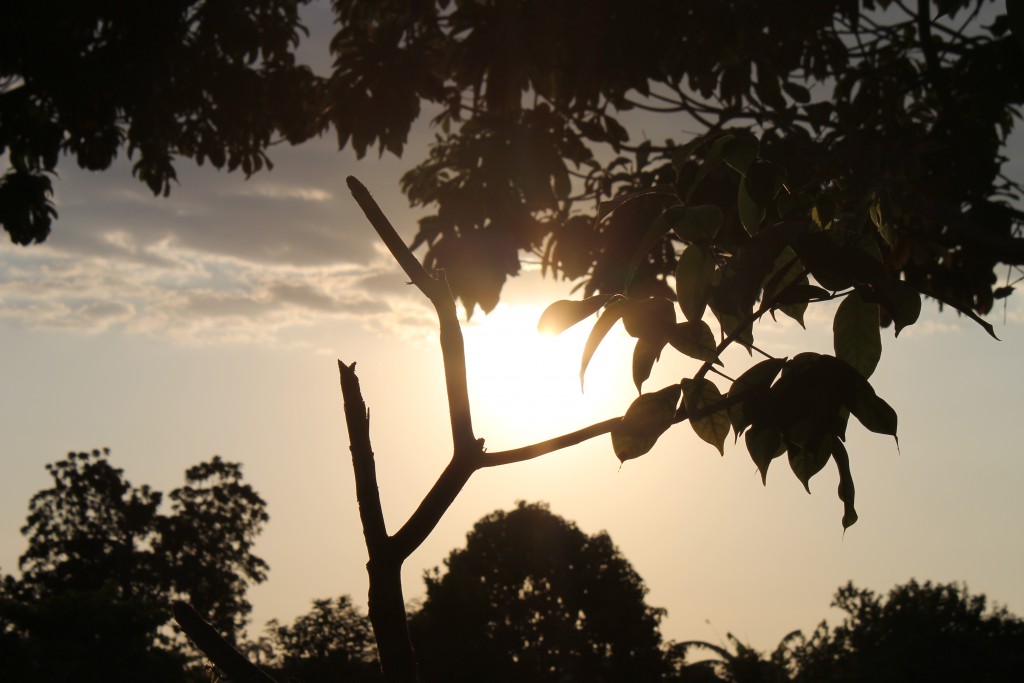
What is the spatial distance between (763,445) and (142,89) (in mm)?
12459

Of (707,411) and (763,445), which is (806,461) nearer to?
(763,445)

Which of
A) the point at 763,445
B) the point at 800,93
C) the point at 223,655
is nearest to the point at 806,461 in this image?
the point at 763,445

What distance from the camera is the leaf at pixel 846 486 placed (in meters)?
1.92

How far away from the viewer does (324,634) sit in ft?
218

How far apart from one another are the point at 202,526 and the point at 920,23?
205 feet

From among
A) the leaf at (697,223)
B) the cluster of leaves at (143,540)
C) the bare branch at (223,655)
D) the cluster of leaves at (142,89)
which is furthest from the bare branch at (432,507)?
the cluster of leaves at (143,540)

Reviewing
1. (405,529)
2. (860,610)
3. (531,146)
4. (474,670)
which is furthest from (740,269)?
(860,610)

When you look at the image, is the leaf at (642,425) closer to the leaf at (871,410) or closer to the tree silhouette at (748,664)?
the leaf at (871,410)

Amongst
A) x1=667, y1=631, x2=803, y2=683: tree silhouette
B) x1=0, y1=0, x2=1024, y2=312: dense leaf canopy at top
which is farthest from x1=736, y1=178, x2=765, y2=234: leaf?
x1=667, y1=631, x2=803, y2=683: tree silhouette

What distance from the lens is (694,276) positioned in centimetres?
192

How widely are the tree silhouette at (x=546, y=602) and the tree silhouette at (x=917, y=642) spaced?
36.8 feet

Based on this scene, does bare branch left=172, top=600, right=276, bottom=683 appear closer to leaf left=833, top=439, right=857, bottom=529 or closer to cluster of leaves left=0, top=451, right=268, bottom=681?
leaf left=833, top=439, right=857, bottom=529

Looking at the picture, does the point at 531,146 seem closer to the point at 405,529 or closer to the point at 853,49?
the point at 853,49

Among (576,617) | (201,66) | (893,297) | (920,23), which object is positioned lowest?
(893,297)
